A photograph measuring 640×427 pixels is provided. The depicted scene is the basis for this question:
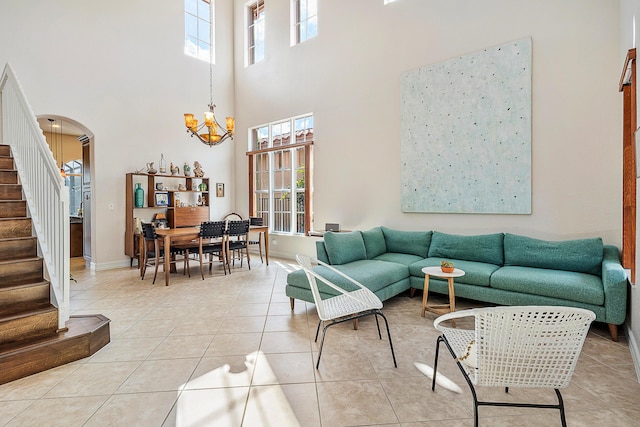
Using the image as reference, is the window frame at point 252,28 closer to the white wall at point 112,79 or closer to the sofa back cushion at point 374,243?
the white wall at point 112,79

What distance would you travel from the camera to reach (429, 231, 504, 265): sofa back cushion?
13.0 feet

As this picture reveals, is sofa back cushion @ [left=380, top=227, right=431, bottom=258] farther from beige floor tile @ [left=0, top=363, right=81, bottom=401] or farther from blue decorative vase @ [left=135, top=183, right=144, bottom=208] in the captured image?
blue decorative vase @ [left=135, top=183, right=144, bottom=208]

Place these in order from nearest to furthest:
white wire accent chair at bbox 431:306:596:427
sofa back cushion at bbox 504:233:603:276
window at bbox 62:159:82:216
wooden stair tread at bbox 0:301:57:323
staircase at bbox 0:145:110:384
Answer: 1. white wire accent chair at bbox 431:306:596:427
2. staircase at bbox 0:145:110:384
3. wooden stair tread at bbox 0:301:57:323
4. sofa back cushion at bbox 504:233:603:276
5. window at bbox 62:159:82:216

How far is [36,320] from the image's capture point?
2467 mm

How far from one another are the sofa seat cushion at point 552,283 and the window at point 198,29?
7337 mm

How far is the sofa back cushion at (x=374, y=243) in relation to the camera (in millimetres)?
4539

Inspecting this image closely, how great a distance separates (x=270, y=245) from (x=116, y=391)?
510 cm

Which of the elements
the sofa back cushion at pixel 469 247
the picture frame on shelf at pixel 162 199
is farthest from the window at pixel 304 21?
the sofa back cushion at pixel 469 247

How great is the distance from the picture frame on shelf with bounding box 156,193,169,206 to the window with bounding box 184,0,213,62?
3.15 m

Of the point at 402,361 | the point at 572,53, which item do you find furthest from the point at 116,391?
the point at 572,53

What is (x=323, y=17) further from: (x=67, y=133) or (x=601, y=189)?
(x=67, y=133)

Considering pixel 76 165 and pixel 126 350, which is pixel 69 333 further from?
pixel 76 165

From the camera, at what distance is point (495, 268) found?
12.1ft

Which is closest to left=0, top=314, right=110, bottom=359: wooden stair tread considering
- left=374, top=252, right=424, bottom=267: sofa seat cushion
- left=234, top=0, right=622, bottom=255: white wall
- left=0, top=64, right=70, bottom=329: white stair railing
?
left=0, top=64, right=70, bottom=329: white stair railing
